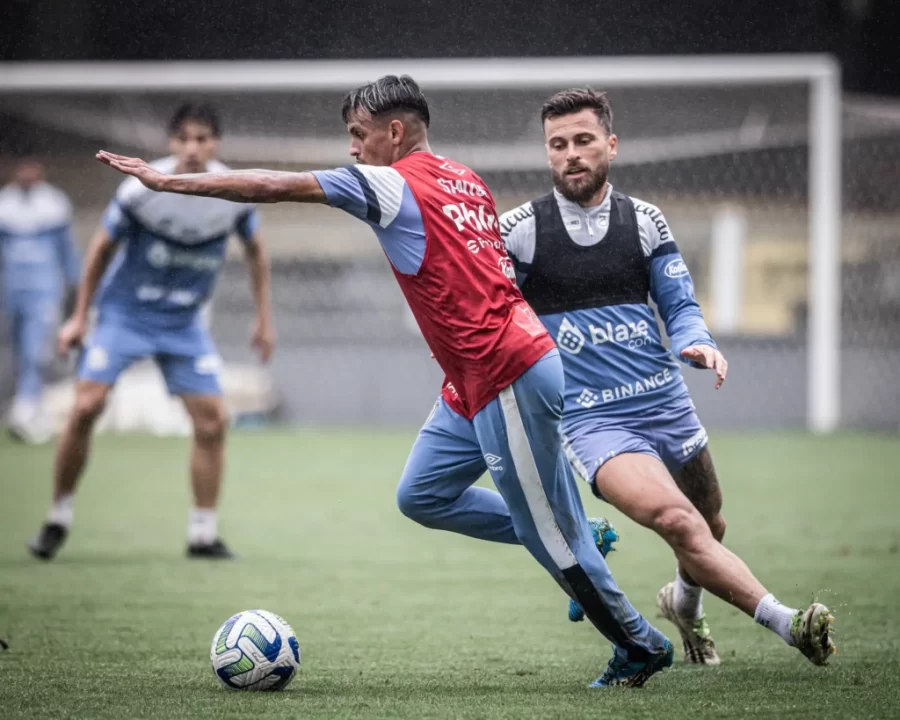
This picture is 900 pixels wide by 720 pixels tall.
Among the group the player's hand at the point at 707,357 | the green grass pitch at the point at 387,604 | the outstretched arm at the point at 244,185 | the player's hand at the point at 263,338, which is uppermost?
the outstretched arm at the point at 244,185

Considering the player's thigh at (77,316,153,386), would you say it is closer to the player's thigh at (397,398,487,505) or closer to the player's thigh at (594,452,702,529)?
the player's thigh at (397,398,487,505)

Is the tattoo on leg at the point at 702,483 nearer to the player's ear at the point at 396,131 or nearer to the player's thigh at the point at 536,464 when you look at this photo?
the player's thigh at the point at 536,464

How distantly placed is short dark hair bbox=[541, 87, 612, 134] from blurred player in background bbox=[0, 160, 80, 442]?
10.9 metres

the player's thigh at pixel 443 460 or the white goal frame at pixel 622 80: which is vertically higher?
the white goal frame at pixel 622 80

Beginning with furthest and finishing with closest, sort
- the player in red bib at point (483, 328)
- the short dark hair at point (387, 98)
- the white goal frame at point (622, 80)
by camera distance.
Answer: the white goal frame at point (622, 80) → the short dark hair at point (387, 98) → the player in red bib at point (483, 328)

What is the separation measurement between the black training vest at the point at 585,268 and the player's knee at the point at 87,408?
3569 millimetres

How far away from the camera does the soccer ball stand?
14.4 feet

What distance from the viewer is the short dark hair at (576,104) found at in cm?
478

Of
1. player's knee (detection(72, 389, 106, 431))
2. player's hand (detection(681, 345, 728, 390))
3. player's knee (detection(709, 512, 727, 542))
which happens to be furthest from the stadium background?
player's hand (detection(681, 345, 728, 390))

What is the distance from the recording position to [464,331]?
4191 mm

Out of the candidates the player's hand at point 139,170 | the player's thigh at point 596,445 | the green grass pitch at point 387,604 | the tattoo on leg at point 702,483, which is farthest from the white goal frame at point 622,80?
the player's hand at point 139,170

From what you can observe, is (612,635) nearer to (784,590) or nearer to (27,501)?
(784,590)

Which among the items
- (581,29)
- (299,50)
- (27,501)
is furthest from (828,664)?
(27,501)

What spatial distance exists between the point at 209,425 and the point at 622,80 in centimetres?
839
